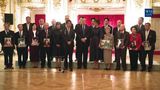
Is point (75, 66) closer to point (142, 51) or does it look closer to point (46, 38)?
point (46, 38)

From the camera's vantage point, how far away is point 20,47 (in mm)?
10375

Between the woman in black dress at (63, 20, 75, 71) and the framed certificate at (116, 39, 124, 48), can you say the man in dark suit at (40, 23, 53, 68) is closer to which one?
the woman in black dress at (63, 20, 75, 71)

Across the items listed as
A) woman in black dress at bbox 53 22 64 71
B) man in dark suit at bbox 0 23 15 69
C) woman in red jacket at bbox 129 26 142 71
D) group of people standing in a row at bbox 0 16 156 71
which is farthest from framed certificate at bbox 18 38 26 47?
woman in red jacket at bbox 129 26 142 71

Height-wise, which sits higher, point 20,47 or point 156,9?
point 156,9

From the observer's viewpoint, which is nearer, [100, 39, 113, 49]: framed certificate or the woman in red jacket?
the woman in red jacket

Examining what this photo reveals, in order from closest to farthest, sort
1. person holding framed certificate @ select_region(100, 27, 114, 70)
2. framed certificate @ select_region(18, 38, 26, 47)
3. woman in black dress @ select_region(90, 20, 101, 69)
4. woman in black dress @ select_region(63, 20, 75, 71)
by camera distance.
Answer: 1. woman in black dress @ select_region(63, 20, 75, 71)
2. person holding framed certificate @ select_region(100, 27, 114, 70)
3. woman in black dress @ select_region(90, 20, 101, 69)
4. framed certificate @ select_region(18, 38, 26, 47)

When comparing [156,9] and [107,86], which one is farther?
[156,9]

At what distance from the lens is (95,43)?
1030 centimetres

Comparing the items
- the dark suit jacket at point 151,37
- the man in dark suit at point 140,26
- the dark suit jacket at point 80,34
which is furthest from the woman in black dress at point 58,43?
the dark suit jacket at point 151,37

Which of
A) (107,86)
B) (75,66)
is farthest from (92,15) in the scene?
(107,86)

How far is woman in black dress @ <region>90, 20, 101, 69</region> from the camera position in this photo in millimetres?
10177

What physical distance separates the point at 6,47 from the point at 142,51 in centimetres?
438

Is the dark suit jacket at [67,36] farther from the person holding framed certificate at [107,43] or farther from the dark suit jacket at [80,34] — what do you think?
the person holding framed certificate at [107,43]

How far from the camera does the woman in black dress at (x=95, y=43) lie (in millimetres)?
10177
